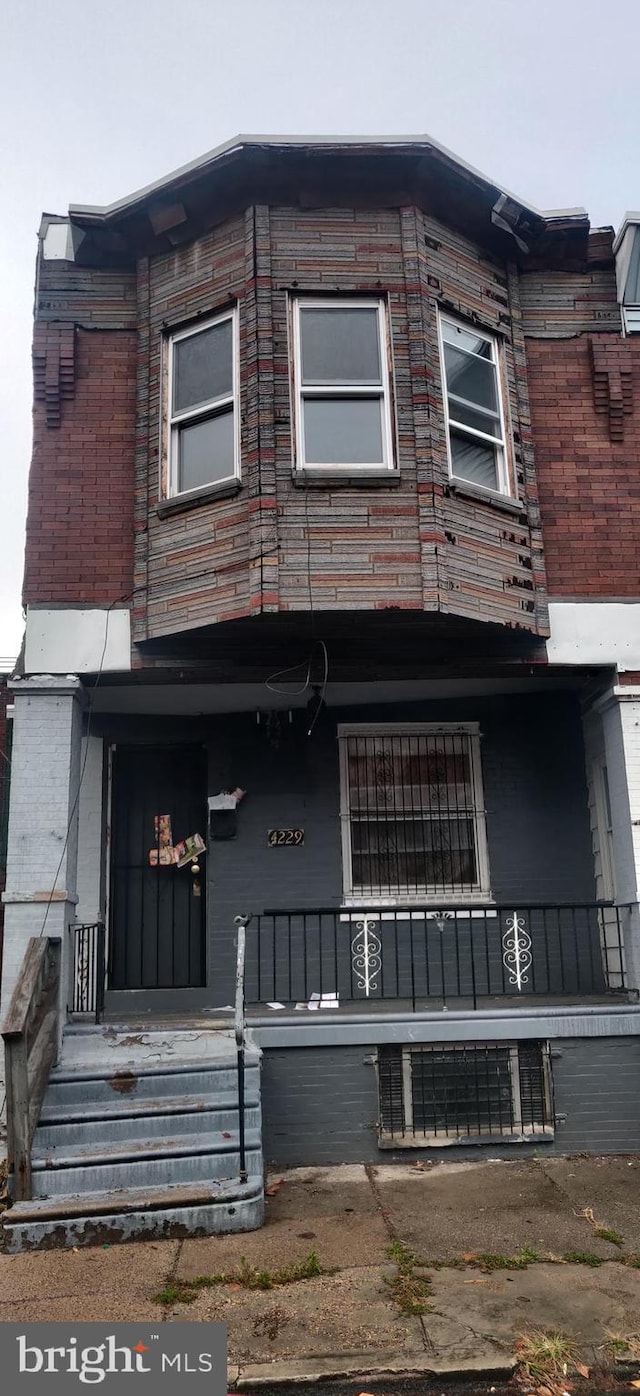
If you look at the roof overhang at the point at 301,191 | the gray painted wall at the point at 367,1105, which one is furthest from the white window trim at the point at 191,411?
the gray painted wall at the point at 367,1105

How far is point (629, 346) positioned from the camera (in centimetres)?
924

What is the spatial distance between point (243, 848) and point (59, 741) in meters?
2.04

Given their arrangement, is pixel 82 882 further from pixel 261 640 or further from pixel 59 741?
pixel 261 640

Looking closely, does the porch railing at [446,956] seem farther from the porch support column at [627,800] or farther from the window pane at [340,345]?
the window pane at [340,345]

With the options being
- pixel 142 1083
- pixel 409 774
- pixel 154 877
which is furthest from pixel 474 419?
pixel 142 1083

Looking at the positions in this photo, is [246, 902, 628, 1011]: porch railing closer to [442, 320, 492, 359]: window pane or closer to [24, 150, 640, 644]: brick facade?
[24, 150, 640, 644]: brick facade

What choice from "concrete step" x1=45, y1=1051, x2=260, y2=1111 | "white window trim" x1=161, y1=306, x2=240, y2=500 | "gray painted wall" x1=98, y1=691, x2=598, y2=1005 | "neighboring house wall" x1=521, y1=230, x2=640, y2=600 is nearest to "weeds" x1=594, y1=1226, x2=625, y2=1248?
"concrete step" x1=45, y1=1051, x2=260, y2=1111

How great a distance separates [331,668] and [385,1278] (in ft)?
14.9

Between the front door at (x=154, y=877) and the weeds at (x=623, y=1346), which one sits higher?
the front door at (x=154, y=877)

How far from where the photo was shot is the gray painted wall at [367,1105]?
24.3 ft

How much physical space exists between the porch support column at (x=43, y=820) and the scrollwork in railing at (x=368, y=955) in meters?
2.44

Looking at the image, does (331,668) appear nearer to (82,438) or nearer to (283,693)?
(283,693)

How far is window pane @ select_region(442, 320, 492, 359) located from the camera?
8656 millimetres

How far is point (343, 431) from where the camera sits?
8.16 meters
